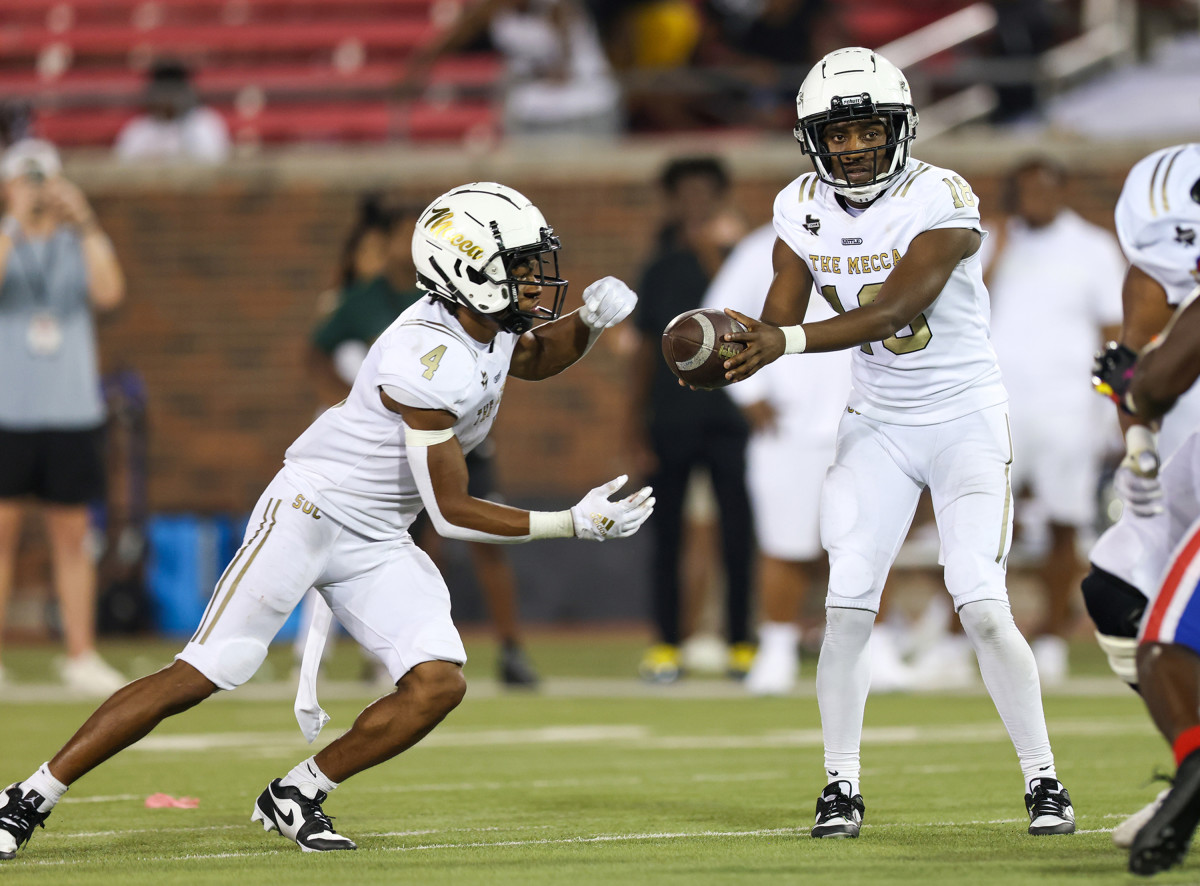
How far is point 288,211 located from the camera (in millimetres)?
13664

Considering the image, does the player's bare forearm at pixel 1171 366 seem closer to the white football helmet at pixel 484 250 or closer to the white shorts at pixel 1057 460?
the white football helmet at pixel 484 250

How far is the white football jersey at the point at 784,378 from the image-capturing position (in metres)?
8.65

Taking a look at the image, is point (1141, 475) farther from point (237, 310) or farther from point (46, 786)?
point (237, 310)

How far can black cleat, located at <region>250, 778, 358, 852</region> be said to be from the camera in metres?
4.60

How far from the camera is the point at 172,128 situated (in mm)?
13891

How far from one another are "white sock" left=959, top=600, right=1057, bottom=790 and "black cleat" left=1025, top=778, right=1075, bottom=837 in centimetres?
3

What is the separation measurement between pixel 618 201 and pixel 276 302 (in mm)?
2488

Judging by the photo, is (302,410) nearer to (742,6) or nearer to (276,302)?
(276,302)

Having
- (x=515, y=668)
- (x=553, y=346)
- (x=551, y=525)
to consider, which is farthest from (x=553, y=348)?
(x=515, y=668)

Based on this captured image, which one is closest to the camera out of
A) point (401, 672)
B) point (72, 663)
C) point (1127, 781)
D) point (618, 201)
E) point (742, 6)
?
point (401, 672)

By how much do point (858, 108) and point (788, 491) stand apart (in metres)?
4.21

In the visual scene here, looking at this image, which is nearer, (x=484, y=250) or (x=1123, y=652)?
(x=1123, y=652)

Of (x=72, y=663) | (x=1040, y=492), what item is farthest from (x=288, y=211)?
(x=1040, y=492)

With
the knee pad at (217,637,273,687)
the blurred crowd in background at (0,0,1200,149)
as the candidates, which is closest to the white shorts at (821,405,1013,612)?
the knee pad at (217,637,273,687)
